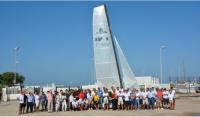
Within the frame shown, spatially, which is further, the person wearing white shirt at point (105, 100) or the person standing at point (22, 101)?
the person wearing white shirt at point (105, 100)

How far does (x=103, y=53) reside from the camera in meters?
29.5

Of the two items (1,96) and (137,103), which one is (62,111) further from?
(1,96)

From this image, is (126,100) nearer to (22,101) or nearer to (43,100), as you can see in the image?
(43,100)

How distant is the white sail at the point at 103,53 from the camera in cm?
2941

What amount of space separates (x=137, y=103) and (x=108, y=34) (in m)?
6.79

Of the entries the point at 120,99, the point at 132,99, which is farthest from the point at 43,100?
the point at 132,99

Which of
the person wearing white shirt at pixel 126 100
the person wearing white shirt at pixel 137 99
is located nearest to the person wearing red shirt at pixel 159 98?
the person wearing white shirt at pixel 137 99

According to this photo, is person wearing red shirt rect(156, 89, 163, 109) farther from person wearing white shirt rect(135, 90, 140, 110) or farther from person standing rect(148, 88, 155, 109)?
person wearing white shirt rect(135, 90, 140, 110)

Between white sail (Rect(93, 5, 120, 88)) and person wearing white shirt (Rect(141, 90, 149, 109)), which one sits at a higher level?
white sail (Rect(93, 5, 120, 88))

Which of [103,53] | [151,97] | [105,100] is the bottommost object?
[105,100]

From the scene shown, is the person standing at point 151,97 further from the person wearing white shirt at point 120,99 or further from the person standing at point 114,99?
the person standing at point 114,99

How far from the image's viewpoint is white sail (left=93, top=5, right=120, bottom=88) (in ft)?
96.5

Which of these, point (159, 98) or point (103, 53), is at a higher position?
point (103, 53)

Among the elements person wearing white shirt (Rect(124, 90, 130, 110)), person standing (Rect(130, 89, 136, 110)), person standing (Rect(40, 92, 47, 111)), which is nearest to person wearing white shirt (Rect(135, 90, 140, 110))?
person standing (Rect(130, 89, 136, 110))
